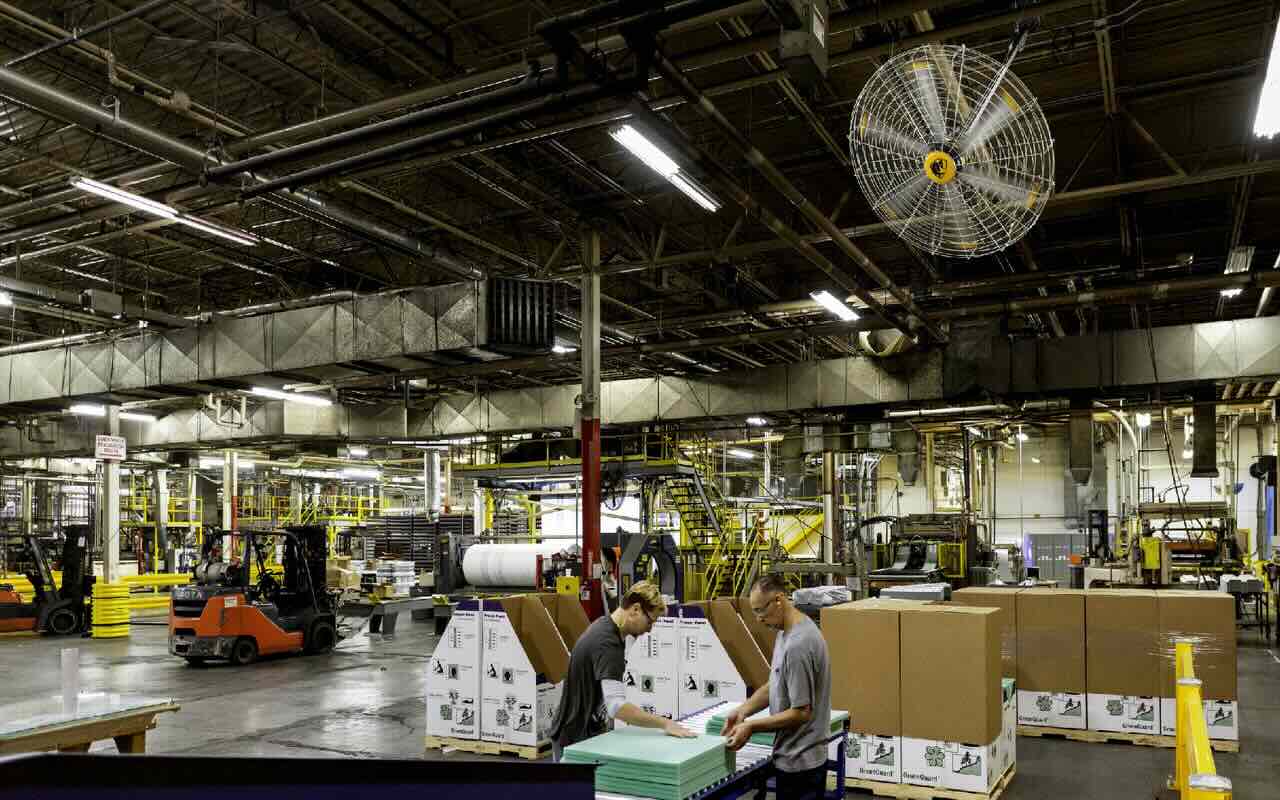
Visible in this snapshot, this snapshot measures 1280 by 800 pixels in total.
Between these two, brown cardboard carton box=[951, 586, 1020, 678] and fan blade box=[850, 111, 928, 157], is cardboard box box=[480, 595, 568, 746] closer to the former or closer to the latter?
brown cardboard carton box=[951, 586, 1020, 678]

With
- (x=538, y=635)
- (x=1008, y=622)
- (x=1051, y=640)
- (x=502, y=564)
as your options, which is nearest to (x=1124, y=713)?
(x=1051, y=640)

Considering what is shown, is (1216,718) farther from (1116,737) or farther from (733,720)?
(733,720)

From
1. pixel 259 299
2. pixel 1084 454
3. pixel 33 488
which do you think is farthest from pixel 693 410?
pixel 33 488

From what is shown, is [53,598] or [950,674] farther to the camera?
[53,598]

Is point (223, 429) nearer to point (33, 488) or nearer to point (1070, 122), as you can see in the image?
point (33, 488)

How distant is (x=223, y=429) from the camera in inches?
869

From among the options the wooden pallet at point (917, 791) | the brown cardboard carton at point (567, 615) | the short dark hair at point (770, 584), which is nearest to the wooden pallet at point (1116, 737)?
the wooden pallet at point (917, 791)

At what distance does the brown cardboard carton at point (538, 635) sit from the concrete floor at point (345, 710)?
1.18 m

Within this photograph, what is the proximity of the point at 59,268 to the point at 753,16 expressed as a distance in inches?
502

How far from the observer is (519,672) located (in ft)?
30.4

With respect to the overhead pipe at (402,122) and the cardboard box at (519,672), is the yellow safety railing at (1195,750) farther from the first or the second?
the overhead pipe at (402,122)

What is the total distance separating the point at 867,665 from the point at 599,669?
3.15 metres

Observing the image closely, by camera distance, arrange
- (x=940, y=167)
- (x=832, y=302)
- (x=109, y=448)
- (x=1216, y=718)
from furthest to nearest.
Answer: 1. (x=109, y=448)
2. (x=832, y=302)
3. (x=1216, y=718)
4. (x=940, y=167)

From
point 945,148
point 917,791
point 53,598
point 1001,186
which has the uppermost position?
point 945,148
